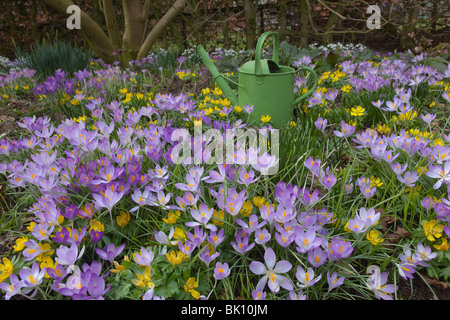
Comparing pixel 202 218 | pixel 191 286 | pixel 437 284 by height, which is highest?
pixel 202 218

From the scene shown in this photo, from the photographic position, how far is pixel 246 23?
4777 mm

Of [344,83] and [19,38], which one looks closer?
[344,83]

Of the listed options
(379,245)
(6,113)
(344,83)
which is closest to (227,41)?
(344,83)

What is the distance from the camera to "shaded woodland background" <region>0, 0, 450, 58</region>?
451cm

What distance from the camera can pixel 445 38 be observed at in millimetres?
4531

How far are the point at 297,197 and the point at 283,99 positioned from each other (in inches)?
33.7

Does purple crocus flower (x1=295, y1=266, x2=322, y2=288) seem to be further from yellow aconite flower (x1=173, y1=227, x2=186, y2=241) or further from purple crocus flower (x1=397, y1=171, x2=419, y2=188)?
purple crocus flower (x1=397, y1=171, x2=419, y2=188)

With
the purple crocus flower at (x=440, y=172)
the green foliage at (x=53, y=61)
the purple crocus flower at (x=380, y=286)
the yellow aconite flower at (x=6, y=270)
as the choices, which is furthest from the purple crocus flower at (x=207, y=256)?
the green foliage at (x=53, y=61)

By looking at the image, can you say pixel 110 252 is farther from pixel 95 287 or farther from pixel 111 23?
pixel 111 23

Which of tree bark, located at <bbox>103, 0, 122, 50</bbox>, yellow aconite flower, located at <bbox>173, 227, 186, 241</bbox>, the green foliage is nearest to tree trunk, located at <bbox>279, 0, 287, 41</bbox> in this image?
tree bark, located at <bbox>103, 0, 122, 50</bbox>

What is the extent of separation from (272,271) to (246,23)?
433 cm

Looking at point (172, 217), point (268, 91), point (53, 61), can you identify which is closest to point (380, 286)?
point (172, 217)

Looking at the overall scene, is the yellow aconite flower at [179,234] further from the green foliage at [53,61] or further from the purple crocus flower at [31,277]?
the green foliage at [53,61]
